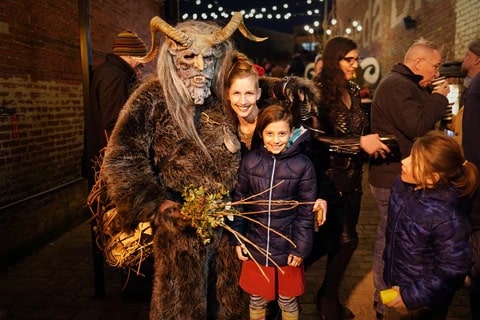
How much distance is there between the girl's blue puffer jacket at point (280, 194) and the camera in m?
2.80

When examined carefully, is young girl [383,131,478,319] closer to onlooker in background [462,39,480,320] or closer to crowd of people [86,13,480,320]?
crowd of people [86,13,480,320]

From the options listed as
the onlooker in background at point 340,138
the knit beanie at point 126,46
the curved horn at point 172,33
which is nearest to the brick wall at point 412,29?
the onlooker in background at point 340,138

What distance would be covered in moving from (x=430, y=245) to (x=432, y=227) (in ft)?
0.40

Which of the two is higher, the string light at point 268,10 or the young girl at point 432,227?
the string light at point 268,10

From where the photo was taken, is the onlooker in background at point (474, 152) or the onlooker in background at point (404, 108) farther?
the onlooker in background at point (404, 108)

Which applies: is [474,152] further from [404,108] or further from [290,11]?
[290,11]

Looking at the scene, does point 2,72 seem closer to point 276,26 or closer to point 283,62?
point 283,62

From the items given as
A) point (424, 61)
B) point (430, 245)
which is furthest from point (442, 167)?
point (424, 61)

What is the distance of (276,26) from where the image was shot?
58.7 m

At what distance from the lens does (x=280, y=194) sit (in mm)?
2816

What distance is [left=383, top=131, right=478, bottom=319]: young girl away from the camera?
92.7 inches

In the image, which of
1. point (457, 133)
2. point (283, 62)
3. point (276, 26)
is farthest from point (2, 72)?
point (276, 26)

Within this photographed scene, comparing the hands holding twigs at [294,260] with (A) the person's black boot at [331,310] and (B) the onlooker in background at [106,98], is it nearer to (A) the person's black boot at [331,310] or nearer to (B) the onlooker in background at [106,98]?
(A) the person's black boot at [331,310]

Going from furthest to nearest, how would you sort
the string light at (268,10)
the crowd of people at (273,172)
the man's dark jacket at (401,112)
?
the string light at (268,10), the man's dark jacket at (401,112), the crowd of people at (273,172)
